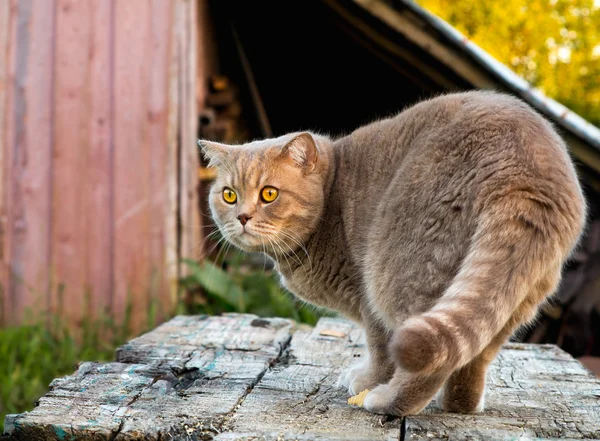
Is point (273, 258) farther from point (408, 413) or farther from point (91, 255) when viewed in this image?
point (91, 255)

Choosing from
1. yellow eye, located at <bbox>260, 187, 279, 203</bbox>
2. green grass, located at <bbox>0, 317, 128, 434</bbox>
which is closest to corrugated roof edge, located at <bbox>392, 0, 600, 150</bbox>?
yellow eye, located at <bbox>260, 187, 279, 203</bbox>

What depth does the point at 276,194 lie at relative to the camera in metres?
2.76

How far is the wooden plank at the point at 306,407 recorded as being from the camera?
77.3 inches

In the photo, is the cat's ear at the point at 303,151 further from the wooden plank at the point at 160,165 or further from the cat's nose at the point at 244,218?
the wooden plank at the point at 160,165

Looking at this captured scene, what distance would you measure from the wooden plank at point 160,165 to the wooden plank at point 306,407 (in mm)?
2062

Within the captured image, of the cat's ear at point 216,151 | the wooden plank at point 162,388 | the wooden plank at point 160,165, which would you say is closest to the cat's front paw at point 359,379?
the wooden plank at point 162,388

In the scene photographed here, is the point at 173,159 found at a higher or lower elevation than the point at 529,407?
higher

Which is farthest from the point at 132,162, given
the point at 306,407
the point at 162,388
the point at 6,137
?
the point at 306,407

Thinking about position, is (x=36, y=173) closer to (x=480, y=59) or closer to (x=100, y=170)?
(x=100, y=170)

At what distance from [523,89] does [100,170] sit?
288 centimetres

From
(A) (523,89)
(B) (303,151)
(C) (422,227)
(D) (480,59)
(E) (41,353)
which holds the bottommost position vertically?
(E) (41,353)

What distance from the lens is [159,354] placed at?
9.12 ft


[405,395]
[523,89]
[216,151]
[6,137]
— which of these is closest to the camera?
[405,395]

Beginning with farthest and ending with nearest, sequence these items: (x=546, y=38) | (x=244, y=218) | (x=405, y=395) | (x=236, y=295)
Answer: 1. (x=546, y=38)
2. (x=236, y=295)
3. (x=244, y=218)
4. (x=405, y=395)
